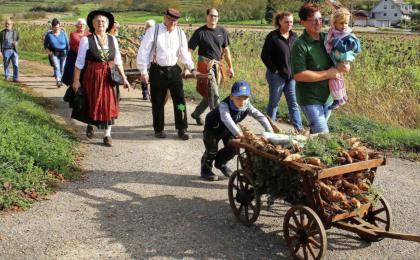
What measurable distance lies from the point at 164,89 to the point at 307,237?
15.0ft

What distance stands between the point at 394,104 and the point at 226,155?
5.27 meters

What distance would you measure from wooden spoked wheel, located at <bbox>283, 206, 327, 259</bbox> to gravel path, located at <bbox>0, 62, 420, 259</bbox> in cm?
17

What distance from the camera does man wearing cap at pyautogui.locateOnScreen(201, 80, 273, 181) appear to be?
5602 mm

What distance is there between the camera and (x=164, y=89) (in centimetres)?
830

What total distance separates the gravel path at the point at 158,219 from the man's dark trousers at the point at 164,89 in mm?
852

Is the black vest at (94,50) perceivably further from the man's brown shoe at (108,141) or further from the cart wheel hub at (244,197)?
the cart wheel hub at (244,197)

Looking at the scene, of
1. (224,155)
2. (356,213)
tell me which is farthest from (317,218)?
(224,155)

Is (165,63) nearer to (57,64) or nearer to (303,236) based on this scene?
(303,236)

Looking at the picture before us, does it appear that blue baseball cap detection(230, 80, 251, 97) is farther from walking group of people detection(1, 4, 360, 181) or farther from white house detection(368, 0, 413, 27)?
white house detection(368, 0, 413, 27)

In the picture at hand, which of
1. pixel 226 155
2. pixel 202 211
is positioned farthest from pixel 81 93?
pixel 202 211

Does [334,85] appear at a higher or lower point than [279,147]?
higher

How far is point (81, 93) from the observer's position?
7.88 m

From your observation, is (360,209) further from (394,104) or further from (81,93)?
(394,104)

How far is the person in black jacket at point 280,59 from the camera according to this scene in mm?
7781
